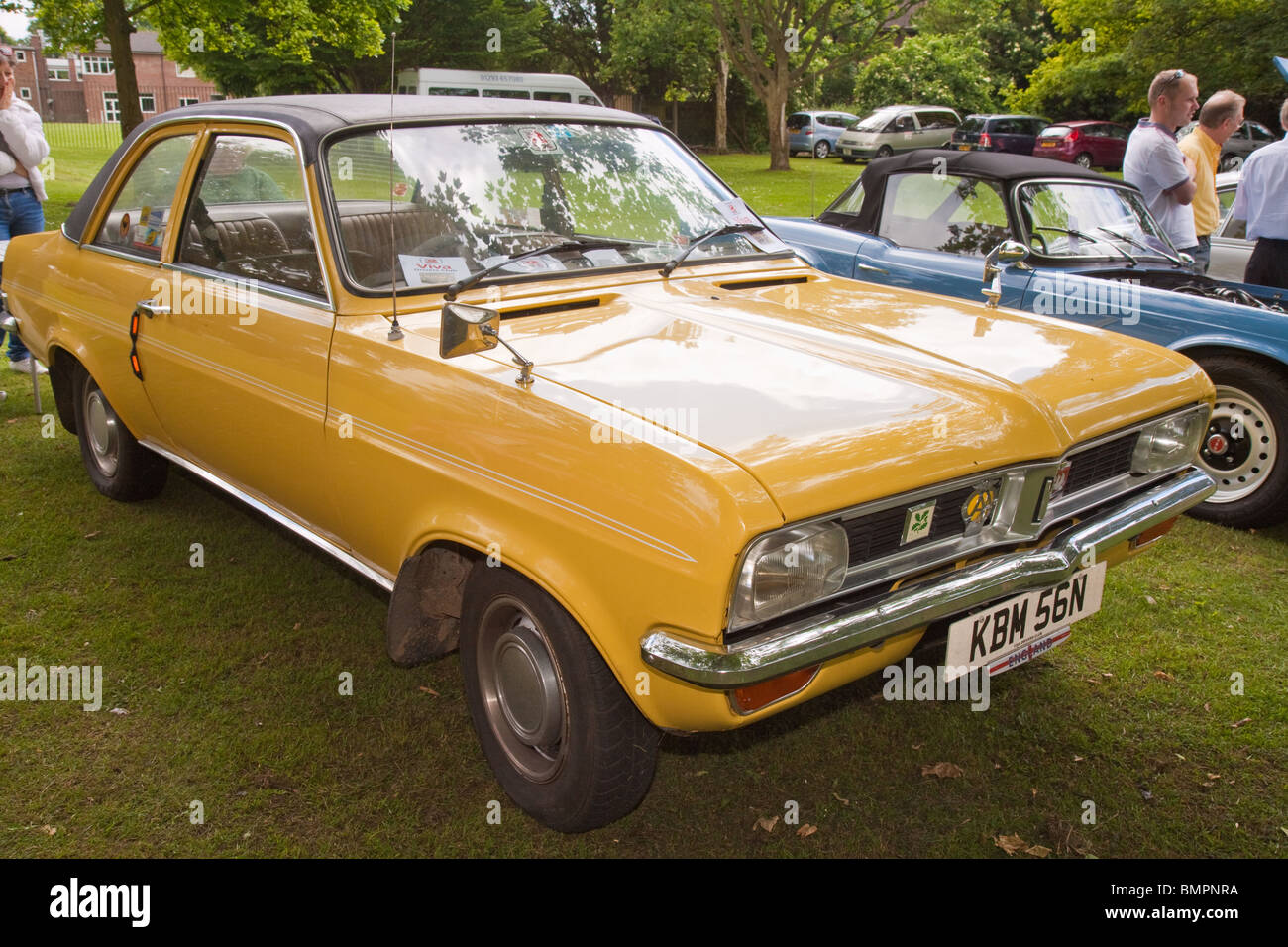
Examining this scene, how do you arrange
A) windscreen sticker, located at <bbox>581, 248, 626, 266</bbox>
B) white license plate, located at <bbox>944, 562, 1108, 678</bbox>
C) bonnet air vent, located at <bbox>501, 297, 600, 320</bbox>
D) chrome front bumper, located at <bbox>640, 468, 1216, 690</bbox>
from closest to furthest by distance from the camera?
chrome front bumper, located at <bbox>640, 468, 1216, 690</bbox> < white license plate, located at <bbox>944, 562, 1108, 678</bbox> < bonnet air vent, located at <bbox>501, 297, 600, 320</bbox> < windscreen sticker, located at <bbox>581, 248, 626, 266</bbox>

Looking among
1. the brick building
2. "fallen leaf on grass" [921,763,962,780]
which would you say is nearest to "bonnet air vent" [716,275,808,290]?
"fallen leaf on grass" [921,763,962,780]

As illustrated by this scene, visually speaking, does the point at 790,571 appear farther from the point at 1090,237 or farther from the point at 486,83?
the point at 486,83

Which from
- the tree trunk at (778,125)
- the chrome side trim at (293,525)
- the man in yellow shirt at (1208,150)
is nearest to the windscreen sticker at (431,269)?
the chrome side trim at (293,525)

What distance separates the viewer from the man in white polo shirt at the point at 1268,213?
5867 mm

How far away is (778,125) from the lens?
26609mm

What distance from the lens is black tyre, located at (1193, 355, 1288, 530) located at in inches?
190

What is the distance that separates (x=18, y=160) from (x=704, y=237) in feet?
17.5

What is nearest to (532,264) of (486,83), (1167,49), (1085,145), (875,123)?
(486,83)

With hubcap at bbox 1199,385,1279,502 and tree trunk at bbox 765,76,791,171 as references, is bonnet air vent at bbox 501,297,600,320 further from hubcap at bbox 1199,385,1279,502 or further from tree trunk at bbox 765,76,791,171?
tree trunk at bbox 765,76,791,171

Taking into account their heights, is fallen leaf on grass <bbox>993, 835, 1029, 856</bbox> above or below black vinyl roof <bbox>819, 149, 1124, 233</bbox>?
below

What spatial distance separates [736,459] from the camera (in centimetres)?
216

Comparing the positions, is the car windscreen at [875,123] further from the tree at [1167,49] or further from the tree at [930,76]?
the tree at [930,76]

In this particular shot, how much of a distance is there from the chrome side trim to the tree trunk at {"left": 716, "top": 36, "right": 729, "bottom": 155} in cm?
3627
